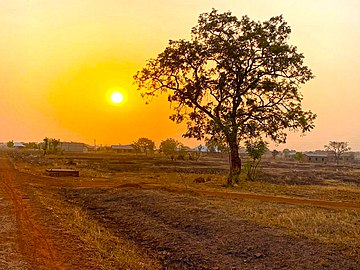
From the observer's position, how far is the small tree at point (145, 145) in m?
176

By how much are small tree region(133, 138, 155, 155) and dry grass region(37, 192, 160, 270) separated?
6103 inches

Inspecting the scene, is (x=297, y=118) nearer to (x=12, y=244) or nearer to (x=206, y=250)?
(x=206, y=250)

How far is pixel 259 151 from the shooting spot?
121 ft

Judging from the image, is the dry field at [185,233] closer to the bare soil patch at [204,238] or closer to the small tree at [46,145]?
the bare soil patch at [204,238]

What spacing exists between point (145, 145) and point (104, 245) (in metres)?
165

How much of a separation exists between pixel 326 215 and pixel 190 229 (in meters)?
6.55

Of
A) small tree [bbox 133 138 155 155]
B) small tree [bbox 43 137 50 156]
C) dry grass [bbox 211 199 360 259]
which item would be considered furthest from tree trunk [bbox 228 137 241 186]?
small tree [bbox 133 138 155 155]

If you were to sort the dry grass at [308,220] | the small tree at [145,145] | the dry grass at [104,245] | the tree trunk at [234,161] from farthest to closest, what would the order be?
the small tree at [145,145] < the tree trunk at [234,161] < the dry grass at [308,220] < the dry grass at [104,245]

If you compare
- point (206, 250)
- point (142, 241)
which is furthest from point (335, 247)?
point (142, 241)

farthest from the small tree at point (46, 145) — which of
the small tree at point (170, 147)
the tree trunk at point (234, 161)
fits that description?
the tree trunk at point (234, 161)

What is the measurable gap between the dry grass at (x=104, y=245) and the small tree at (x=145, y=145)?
15503 cm

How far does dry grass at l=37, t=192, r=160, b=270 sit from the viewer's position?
12.4 m

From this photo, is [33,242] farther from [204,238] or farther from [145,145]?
[145,145]

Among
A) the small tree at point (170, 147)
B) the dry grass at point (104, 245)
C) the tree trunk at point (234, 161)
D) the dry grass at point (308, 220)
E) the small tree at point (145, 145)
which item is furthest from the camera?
the small tree at point (145, 145)
